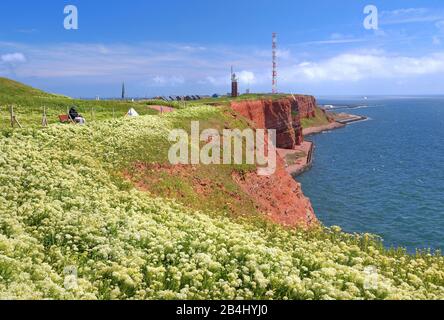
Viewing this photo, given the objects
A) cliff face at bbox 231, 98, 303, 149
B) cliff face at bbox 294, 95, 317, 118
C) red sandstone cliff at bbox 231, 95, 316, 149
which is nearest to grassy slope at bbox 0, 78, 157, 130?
red sandstone cliff at bbox 231, 95, 316, 149

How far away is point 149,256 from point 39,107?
36.9 meters

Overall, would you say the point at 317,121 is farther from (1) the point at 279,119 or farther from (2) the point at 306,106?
(1) the point at 279,119

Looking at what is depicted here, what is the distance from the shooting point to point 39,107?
43500mm

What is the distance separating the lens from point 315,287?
1058cm

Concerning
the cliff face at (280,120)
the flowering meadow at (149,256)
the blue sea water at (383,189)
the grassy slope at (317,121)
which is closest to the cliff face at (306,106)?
the grassy slope at (317,121)

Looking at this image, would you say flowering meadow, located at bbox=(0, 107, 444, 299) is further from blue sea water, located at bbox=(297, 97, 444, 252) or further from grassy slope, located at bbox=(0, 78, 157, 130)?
blue sea water, located at bbox=(297, 97, 444, 252)

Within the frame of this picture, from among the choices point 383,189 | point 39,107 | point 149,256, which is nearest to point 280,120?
point 383,189

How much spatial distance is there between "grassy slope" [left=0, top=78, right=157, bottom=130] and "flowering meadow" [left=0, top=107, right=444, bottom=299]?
16692mm

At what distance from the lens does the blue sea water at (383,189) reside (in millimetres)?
44469

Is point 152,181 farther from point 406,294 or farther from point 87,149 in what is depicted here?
point 406,294

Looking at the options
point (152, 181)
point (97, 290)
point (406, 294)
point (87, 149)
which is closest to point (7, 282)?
point (97, 290)

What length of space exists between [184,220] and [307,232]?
586cm

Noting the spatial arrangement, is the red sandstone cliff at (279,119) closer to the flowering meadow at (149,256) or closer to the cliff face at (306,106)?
the cliff face at (306,106)

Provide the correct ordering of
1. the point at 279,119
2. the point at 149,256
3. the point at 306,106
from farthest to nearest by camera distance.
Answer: the point at 306,106, the point at 279,119, the point at 149,256
